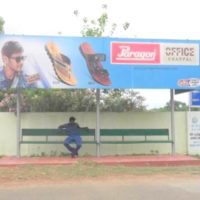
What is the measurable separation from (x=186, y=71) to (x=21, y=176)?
265 inches

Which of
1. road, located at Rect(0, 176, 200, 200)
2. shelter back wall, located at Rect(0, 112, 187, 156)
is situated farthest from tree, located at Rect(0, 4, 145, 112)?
road, located at Rect(0, 176, 200, 200)

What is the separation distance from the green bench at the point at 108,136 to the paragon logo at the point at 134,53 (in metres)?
2.56

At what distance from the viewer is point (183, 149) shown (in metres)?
19.2

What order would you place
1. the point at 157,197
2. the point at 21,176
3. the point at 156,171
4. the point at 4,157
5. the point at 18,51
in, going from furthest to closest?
the point at 4,157 → the point at 18,51 → the point at 156,171 → the point at 21,176 → the point at 157,197

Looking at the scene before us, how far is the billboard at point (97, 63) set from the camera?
16.6 metres

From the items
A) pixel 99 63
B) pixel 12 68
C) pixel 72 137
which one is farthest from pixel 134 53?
pixel 12 68

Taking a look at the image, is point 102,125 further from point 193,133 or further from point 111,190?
point 111,190

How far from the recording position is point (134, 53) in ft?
56.5

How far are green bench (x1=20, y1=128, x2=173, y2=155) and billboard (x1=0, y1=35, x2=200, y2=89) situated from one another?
6.45ft

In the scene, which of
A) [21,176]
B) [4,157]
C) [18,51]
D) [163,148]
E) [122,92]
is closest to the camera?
[21,176]

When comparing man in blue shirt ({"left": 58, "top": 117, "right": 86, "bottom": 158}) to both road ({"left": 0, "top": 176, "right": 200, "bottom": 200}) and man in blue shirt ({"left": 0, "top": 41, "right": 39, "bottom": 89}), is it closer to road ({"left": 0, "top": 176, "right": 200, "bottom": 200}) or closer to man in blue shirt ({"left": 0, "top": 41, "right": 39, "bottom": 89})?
man in blue shirt ({"left": 0, "top": 41, "right": 39, "bottom": 89})

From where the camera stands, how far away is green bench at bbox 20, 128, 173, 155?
1797 centimetres

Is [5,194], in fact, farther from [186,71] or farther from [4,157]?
[186,71]

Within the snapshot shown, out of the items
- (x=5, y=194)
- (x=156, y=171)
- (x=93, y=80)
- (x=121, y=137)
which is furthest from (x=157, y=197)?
(x=121, y=137)
